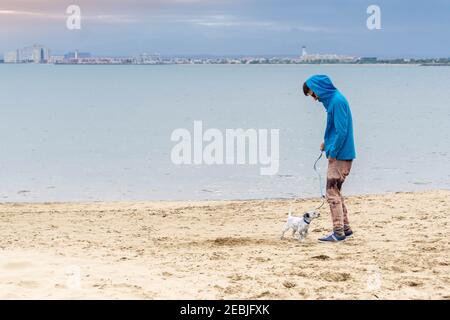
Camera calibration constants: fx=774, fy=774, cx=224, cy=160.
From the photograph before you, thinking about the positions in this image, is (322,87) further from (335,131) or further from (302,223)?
(302,223)

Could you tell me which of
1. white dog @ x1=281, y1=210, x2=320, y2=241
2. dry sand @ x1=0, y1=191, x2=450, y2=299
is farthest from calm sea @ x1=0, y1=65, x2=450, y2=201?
white dog @ x1=281, y1=210, x2=320, y2=241

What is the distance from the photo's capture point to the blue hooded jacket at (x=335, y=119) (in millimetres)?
8656

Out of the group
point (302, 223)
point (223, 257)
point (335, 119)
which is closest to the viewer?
point (223, 257)

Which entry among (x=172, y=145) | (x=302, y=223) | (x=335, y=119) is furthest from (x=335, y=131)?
(x=172, y=145)

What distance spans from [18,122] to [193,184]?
25.7 meters

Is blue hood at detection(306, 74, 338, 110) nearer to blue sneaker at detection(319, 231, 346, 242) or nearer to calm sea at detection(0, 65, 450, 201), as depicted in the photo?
blue sneaker at detection(319, 231, 346, 242)

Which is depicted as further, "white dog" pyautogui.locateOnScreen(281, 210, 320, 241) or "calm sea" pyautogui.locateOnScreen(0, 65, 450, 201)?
"calm sea" pyautogui.locateOnScreen(0, 65, 450, 201)

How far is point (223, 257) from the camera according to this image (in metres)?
8.49

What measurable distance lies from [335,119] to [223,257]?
78.0 inches

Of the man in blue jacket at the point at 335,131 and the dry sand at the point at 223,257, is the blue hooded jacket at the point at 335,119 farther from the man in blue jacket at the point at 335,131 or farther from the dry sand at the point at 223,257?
the dry sand at the point at 223,257

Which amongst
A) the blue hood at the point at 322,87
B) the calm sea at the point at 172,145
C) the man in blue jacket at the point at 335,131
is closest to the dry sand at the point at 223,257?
the man in blue jacket at the point at 335,131

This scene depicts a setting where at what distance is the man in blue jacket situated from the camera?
8664 mm

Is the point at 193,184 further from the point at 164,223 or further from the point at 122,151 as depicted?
the point at 122,151

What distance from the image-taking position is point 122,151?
92.8ft
